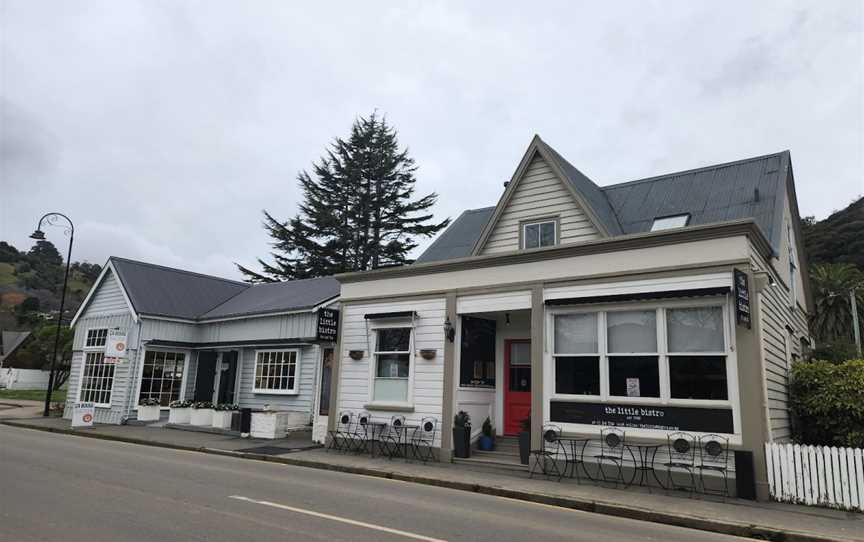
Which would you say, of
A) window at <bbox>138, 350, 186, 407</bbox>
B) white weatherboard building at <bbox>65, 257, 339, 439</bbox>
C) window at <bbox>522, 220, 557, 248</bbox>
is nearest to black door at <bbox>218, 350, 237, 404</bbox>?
white weatherboard building at <bbox>65, 257, 339, 439</bbox>

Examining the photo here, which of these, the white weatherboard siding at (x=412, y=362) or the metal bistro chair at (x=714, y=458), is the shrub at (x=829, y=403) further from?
the white weatherboard siding at (x=412, y=362)

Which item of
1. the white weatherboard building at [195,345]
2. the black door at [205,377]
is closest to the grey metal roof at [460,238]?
the white weatherboard building at [195,345]

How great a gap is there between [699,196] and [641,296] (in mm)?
5666

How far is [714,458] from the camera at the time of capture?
10008 millimetres

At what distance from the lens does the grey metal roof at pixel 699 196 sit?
13969 millimetres

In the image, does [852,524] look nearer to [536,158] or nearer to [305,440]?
[536,158]

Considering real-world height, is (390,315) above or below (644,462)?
above

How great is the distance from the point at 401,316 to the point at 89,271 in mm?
141984

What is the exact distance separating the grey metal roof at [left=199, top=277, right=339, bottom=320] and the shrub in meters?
13.6

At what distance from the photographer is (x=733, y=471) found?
32.3ft

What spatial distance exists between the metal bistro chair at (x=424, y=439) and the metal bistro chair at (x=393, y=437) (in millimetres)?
363

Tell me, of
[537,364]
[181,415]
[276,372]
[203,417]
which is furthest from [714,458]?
[181,415]

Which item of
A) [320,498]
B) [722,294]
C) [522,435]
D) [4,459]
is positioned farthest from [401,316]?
[4,459]

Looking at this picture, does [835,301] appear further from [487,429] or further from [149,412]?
[149,412]
